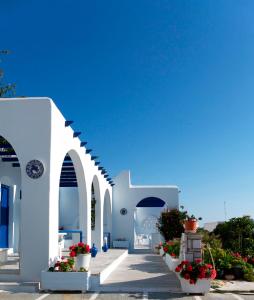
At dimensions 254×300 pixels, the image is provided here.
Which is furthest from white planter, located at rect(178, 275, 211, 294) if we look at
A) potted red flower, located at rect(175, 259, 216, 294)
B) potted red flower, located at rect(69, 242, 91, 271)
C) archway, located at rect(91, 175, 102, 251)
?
archway, located at rect(91, 175, 102, 251)

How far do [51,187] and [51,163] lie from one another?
23.3 inches

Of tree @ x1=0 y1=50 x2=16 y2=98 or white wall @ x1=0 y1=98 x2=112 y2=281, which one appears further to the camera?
tree @ x1=0 y1=50 x2=16 y2=98

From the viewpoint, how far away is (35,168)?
33.7 feet

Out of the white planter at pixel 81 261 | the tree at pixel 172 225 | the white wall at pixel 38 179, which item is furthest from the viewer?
the tree at pixel 172 225

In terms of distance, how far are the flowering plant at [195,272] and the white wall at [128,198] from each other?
14862 millimetres

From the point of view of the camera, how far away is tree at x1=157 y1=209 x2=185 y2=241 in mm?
20781

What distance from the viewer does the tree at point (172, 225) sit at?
68.2 feet

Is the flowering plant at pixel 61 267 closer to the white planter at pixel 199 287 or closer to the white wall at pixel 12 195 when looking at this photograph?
the white planter at pixel 199 287

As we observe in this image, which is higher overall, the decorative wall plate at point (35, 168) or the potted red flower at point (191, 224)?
the decorative wall plate at point (35, 168)

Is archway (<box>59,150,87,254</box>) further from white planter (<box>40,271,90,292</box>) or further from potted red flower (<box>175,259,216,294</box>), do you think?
potted red flower (<box>175,259,216,294</box>)

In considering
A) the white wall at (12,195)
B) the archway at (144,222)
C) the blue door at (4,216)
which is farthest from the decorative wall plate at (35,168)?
the archway at (144,222)

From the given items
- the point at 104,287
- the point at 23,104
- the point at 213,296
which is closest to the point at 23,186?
the point at 23,104

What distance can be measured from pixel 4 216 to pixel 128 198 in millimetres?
10113

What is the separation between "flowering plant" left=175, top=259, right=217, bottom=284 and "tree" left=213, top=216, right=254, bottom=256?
7111 millimetres
